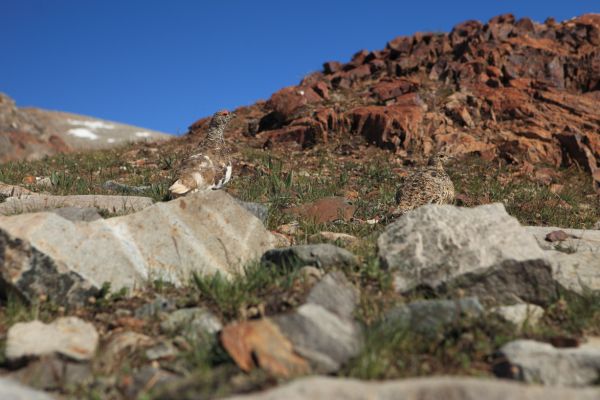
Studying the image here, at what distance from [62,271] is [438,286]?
3.26 metres

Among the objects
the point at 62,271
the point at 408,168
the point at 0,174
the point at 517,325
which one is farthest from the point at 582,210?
the point at 0,174

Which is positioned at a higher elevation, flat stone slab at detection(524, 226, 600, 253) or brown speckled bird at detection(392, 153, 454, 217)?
brown speckled bird at detection(392, 153, 454, 217)

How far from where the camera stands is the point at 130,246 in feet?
18.1

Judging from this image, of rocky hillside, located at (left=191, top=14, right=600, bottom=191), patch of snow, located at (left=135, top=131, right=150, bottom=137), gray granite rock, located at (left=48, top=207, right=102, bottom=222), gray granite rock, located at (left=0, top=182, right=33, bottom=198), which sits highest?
patch of snow, located at (left=135, top=131, right=150, bottom=137)

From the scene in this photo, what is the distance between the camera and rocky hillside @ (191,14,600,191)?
16.4 meters

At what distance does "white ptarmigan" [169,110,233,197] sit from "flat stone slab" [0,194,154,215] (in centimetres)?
59

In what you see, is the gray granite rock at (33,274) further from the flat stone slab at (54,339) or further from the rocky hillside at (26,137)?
the rocky hillside at (26,137)

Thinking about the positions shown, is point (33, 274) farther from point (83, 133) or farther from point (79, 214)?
point (83, 133)

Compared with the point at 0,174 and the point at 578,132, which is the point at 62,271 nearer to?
the point at 0,174

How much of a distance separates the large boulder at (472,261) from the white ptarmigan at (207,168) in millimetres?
3788

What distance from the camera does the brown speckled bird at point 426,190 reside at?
9133 millimetres

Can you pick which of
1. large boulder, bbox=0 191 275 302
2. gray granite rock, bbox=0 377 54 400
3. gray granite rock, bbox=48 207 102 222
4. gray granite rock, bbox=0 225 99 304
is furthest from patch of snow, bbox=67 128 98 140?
gray granite rock, bbox=0 377 54 400

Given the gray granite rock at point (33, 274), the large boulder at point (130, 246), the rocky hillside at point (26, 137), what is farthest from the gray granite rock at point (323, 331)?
the rocky hillside at point (26, 137)

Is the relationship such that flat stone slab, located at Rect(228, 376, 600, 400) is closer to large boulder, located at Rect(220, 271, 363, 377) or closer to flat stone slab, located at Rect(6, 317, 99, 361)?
large boulder, located at Rect(220, 271, 363, 377)
